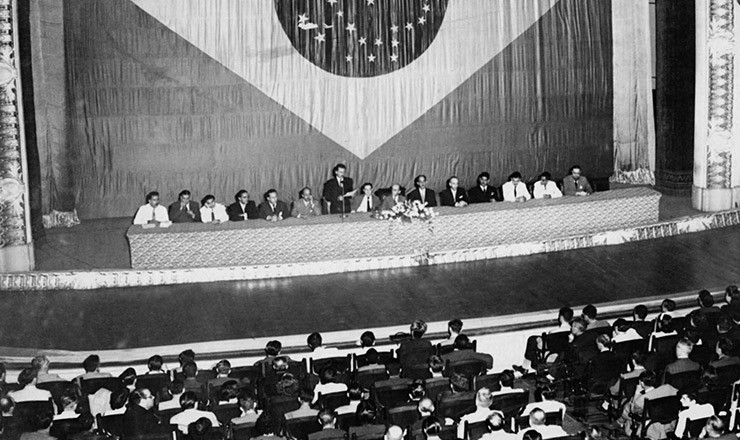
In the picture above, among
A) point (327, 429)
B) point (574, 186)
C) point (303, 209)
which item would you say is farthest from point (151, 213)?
point (327, 429)

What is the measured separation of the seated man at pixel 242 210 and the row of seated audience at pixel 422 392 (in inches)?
179

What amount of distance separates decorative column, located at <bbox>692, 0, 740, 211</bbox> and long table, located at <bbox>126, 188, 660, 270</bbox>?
1.89 metres

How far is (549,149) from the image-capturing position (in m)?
15.9

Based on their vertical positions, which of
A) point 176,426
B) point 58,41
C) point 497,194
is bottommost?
point 176,426

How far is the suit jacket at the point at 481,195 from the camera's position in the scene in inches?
517

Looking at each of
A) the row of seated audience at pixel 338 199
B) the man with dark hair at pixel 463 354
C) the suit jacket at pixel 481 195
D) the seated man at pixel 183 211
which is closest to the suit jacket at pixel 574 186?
the row of seated audience at pixel 338 199

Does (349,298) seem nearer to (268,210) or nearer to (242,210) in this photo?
(268,210)

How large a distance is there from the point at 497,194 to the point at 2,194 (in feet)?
21.3

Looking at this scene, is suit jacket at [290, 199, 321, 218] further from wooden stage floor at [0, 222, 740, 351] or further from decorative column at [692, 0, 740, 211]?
decorative column at [692, 0, 740, 211]

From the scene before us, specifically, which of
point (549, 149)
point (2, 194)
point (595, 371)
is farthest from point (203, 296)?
point (549, 149)

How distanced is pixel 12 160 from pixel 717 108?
978cm

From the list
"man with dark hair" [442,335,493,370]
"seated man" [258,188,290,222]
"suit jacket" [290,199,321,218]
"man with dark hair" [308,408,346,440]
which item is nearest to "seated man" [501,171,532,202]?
"suit jacket" [290,199,321,218]

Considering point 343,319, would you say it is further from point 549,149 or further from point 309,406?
point 549,149

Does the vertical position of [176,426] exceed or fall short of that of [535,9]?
it falls short
